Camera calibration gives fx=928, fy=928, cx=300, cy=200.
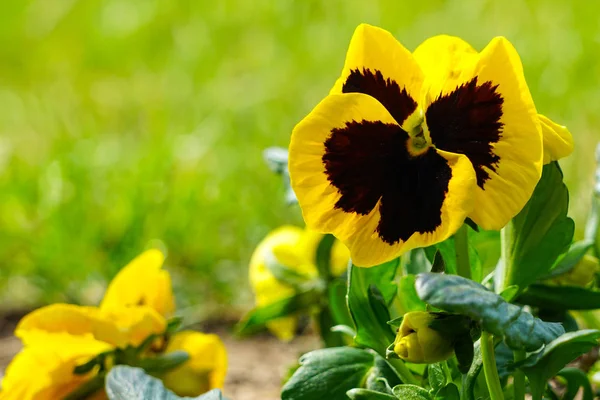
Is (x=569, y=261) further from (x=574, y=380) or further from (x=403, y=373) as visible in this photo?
(x=403, y=373)

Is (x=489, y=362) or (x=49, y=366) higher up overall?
(x=489, y=362)

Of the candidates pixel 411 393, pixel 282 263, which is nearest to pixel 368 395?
pixel 411 393

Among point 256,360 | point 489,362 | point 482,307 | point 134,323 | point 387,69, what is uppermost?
point 387,69

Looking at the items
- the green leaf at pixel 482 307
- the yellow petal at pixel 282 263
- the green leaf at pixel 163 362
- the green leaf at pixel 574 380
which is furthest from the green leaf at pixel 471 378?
the yellow petal at pixel 282 263

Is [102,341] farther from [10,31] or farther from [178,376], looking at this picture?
[10,31]

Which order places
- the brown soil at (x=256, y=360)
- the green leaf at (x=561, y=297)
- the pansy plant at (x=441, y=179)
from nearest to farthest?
the pansy plant at (x=441, y=179) → the green leaf at (x=561, y=297) → the brown soil at (x=256, y=360)

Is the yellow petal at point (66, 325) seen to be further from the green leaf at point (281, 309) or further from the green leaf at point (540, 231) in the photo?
the green leaf at point (540, 231)

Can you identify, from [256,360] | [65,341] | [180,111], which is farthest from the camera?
[180,111]

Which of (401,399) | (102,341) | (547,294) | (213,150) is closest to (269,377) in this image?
(102,341)
